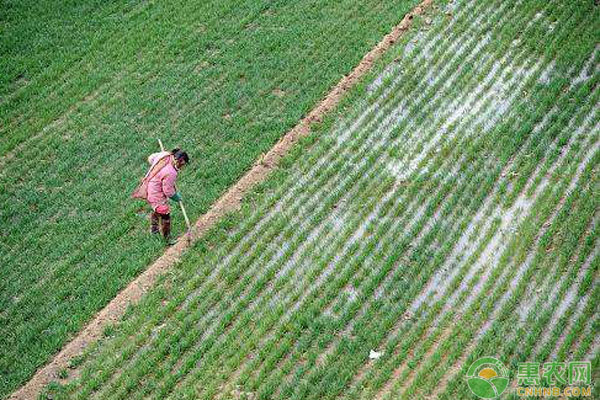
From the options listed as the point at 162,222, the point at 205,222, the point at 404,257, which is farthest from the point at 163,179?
the point at 404,257

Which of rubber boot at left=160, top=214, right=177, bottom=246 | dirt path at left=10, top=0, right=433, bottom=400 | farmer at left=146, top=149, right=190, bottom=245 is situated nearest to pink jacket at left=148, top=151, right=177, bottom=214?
farmer at left=146, top=149, right=190, bottom=245

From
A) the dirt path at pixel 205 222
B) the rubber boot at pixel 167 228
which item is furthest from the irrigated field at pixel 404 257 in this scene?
the rubber boot at pixel 167 228

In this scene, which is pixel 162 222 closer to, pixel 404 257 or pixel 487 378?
pixel 404 257

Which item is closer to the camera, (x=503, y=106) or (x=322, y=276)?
(x=322, y=276)

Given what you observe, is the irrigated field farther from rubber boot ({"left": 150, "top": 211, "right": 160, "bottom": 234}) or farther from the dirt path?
rubber boot ({"left": 150, "top": 211, "right": 160, "bottom": 234})

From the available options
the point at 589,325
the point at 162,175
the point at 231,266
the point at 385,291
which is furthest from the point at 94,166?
the point at 589,325

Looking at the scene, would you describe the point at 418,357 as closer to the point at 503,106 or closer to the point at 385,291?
Result: the point at 385,291
